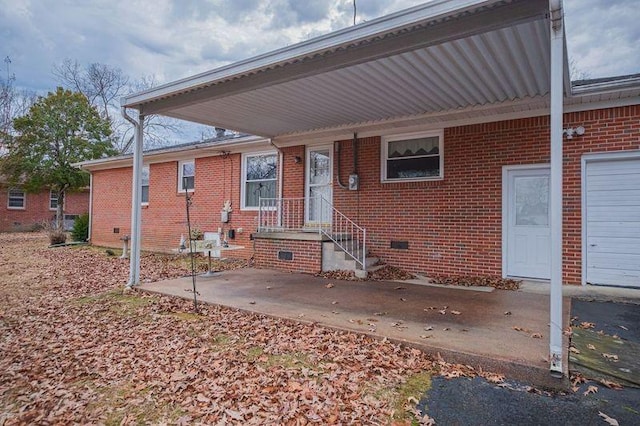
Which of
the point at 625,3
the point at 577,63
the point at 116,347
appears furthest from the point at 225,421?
the point at 577,63

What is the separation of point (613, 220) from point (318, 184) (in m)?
5.93

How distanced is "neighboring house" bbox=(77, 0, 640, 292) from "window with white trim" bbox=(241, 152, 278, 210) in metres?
0.07

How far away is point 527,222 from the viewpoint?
6742 mm

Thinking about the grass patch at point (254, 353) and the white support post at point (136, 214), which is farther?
the white support post at point (136, 214)

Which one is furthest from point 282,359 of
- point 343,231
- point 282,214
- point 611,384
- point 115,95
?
point 115,95

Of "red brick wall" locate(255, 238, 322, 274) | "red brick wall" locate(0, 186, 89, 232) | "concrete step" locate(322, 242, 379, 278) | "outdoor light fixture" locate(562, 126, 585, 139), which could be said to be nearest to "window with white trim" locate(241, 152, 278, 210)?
"red brick wall" locate(255, 238, 322, 274)

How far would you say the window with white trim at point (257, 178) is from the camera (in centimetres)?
1008

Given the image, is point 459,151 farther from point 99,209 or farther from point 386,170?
point 99,209

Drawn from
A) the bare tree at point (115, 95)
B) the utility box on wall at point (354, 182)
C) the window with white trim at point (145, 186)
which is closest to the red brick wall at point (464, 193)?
the utility box on wall at point (354, 182)

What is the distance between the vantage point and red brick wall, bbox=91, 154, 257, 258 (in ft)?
34.8

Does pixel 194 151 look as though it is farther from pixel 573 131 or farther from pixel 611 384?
pixel 611 384

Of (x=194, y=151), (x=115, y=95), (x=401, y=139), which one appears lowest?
(x=401, y=139)

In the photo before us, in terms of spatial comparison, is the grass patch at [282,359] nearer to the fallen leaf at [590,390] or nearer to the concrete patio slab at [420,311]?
the concrete patio slab at [420,311]

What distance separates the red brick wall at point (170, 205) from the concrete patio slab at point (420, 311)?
3.46m
